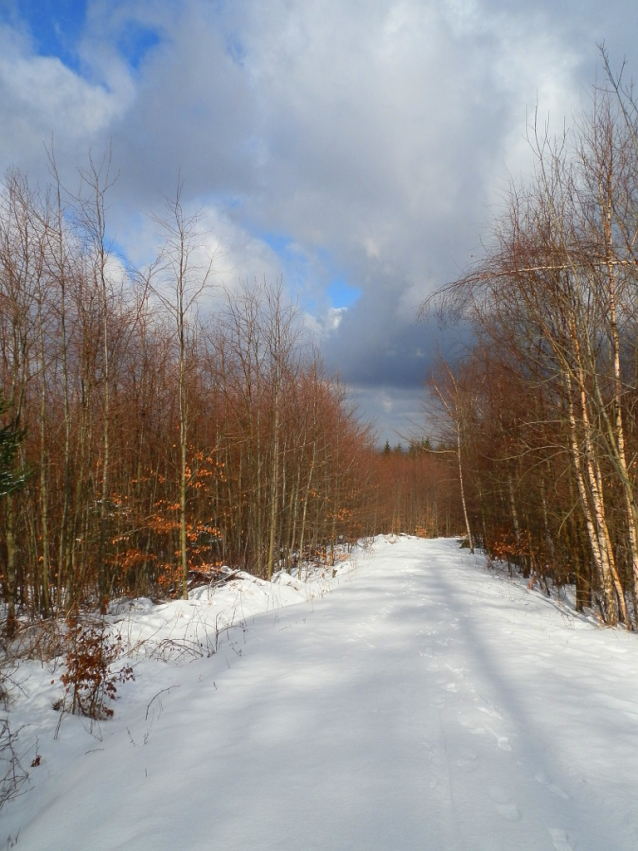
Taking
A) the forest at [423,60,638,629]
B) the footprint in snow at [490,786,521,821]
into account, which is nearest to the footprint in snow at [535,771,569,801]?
the footprint in snow at [490,786,521,821]

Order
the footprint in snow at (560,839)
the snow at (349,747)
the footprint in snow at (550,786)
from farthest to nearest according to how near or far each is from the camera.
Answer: the footprint in snow at (550,786)
the snow at (349,747)
the footprint in snow at (560,839)

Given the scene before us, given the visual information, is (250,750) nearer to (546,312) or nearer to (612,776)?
(612,776)

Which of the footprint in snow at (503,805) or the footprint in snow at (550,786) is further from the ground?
the footprint in snow at (503,805)

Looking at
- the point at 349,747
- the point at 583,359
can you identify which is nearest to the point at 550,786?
the point at 349,747

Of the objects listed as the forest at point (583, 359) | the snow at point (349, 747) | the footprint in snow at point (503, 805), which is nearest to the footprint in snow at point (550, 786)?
the snow at point (349, 747)

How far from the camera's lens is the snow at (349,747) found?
8.86 feet

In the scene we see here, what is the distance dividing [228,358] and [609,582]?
11.5 meters

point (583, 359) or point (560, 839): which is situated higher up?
point (583, 359)

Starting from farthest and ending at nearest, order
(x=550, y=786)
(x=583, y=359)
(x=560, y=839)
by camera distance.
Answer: (x=583, y=359), (x=550, y=786), (x=560, y=839)

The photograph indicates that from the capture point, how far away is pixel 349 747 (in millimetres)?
3533

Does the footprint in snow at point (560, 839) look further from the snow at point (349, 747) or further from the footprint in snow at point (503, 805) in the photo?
Answer: the footprint in snow at point (503, 805)

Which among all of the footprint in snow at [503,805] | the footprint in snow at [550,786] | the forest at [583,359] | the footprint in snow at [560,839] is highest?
the forest at [583,359]

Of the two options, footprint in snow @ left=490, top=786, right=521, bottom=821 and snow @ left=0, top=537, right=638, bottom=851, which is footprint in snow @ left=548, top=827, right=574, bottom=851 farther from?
footprint in snow @ left=490, top=786, right=521, bottom=821

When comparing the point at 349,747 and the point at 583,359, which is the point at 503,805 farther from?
the point at 583,359
